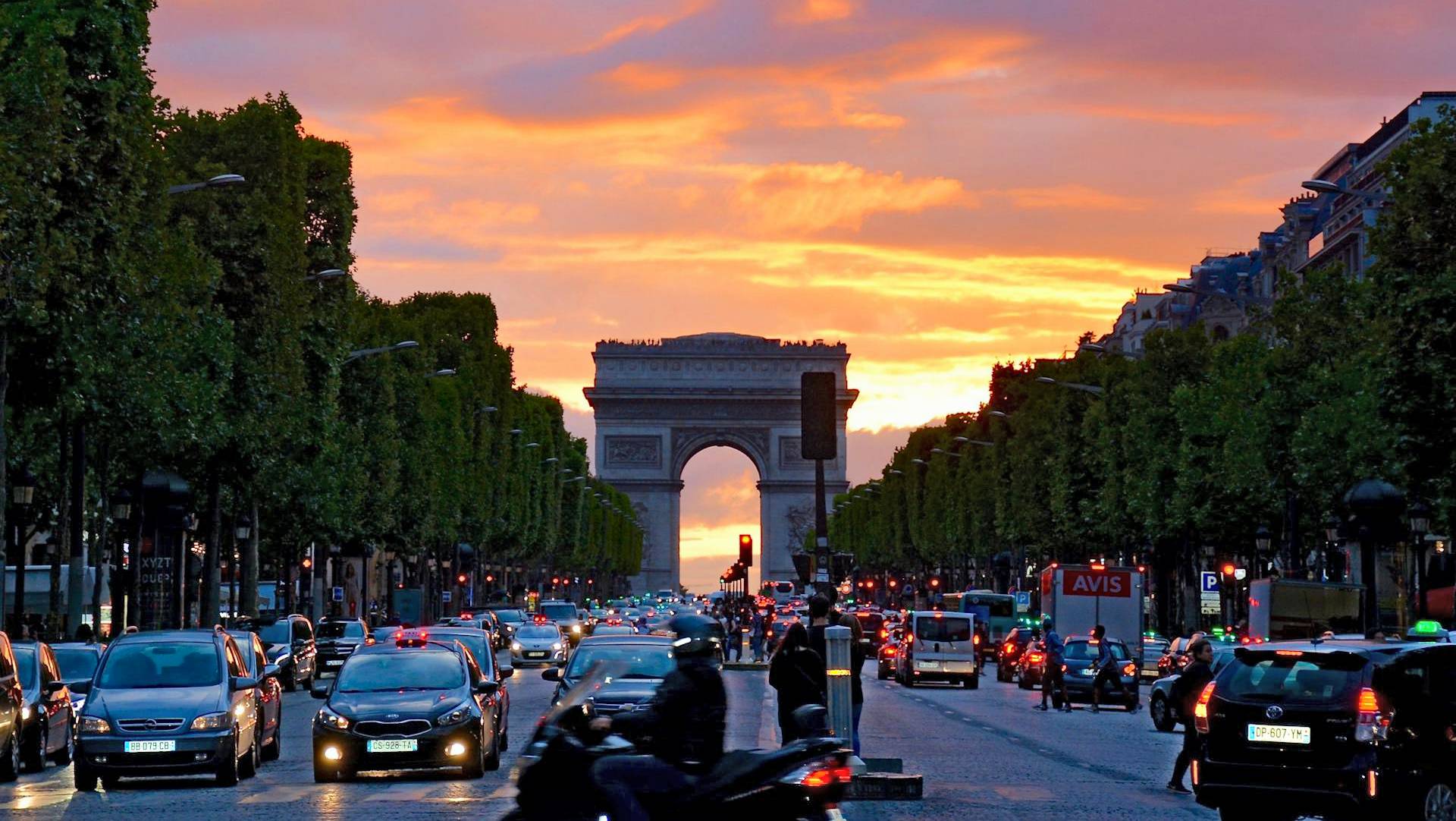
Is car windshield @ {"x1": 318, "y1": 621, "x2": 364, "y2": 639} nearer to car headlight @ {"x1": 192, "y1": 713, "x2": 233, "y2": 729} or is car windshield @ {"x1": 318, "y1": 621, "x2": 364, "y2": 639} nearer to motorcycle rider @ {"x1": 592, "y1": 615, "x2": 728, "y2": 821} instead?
car headlight @ {"x1": 192, "y1": 713, "x2": 233, "y2": 729}

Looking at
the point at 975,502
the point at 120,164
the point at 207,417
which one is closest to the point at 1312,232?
the point at 975,502

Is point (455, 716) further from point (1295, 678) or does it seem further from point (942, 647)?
point (942, 647)

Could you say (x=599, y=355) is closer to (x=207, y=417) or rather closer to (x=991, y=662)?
(x=991, y=662)

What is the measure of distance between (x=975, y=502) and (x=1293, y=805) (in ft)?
345

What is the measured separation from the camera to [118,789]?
84.6 ft

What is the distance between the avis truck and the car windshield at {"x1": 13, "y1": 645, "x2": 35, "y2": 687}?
1628 inches

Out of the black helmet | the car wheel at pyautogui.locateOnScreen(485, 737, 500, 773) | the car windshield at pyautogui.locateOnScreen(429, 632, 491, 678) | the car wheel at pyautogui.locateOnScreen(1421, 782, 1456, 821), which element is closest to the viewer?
the black helmet

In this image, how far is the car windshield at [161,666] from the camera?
26797 millimetres

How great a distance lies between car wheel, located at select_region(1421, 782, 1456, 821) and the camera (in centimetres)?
1797

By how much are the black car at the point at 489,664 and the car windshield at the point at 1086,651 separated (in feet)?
64.0

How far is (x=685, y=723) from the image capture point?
1273 centimetres

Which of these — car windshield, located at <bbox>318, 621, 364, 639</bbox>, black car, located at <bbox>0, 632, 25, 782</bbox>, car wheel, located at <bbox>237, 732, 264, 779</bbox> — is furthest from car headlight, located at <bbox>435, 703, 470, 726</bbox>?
car windshield, located at <bbox>318, 621, 364, 639</bbox>

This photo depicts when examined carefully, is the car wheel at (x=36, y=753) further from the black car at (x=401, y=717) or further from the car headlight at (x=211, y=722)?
the black car at (x=401, y=717)

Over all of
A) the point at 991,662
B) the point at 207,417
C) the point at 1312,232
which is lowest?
the point at 991,662
